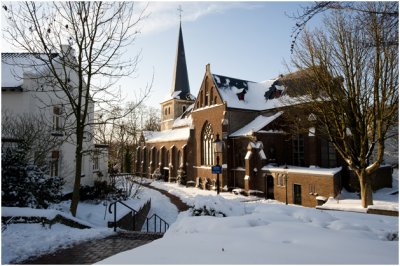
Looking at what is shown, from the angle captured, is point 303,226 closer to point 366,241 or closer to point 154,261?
point 366,241

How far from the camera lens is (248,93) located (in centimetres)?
3609

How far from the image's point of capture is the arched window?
3450 cm

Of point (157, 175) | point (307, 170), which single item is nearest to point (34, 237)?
point (307, 170)

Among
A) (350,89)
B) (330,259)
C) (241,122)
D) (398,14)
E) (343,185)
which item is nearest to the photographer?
(330,259)

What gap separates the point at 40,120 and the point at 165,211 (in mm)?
10667

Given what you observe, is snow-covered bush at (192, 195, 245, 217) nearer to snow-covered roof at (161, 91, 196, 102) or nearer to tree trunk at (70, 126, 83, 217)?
tree trunk at (70, 126, 83, 217)

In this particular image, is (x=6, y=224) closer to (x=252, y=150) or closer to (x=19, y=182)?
(x=19, y=182)

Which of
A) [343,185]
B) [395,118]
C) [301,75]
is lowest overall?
[343,185]

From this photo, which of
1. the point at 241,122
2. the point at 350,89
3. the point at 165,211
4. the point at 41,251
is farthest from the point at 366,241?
the point at 241,122

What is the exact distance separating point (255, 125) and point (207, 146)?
7106mm

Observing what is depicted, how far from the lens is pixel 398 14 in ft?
17.3

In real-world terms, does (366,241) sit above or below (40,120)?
below

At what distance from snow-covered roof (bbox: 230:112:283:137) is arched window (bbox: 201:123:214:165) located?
3659 millimetres

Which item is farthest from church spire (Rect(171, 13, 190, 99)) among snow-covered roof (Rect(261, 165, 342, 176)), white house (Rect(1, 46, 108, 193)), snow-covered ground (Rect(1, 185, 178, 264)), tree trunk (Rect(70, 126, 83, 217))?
snow-covered ground (Rect(1, 185, 178, 264))
